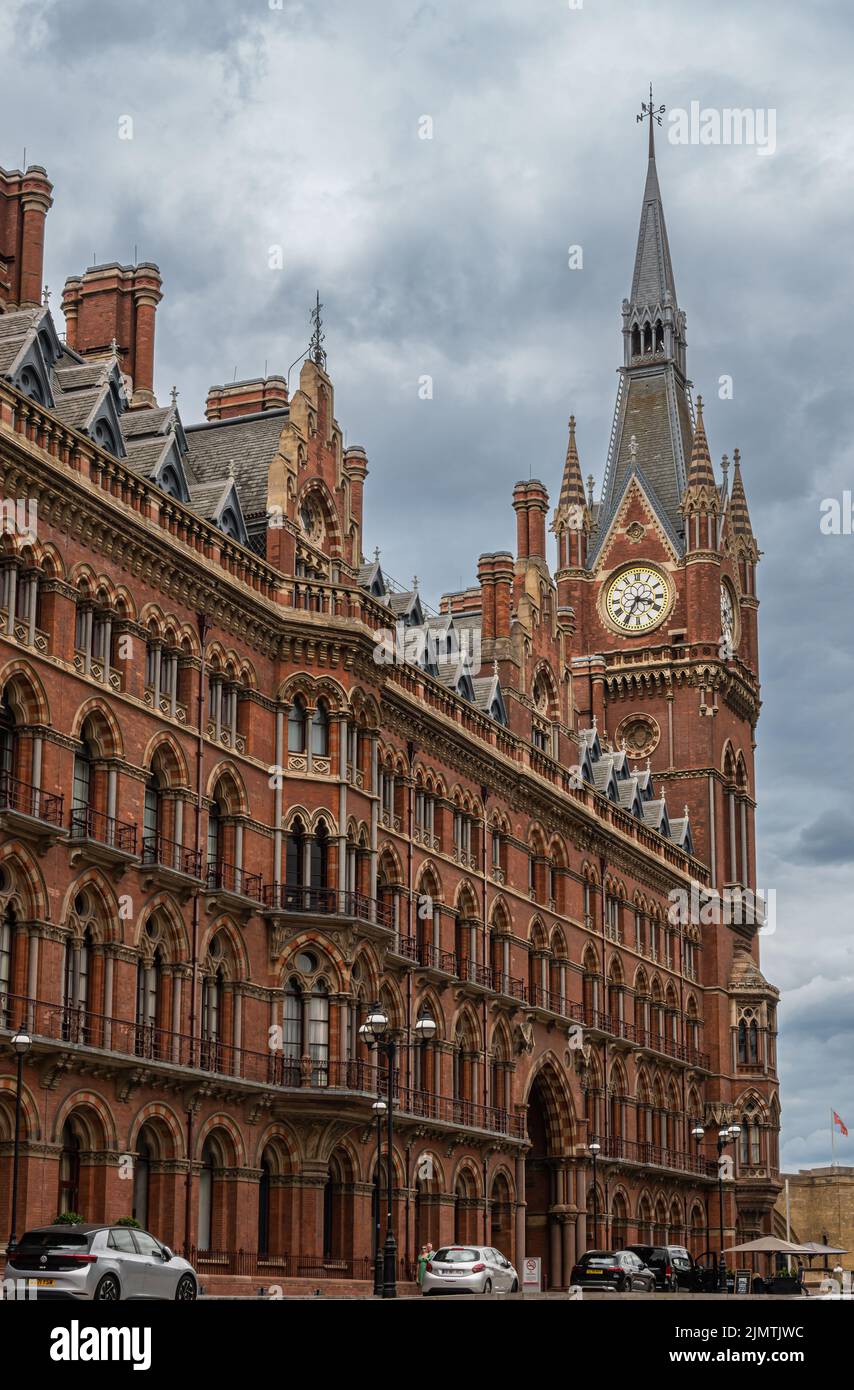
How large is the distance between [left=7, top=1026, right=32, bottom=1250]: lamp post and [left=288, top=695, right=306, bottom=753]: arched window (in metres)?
14.9

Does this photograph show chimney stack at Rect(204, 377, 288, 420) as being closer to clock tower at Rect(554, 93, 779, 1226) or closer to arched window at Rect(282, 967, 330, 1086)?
arched window at Rect(282, 967, 330, 1086)

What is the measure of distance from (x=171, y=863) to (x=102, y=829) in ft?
9.71

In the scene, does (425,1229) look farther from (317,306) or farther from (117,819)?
(317,306)

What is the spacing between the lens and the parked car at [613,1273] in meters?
52.2

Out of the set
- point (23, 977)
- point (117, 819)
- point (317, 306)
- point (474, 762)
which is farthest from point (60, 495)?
point (474, 762)

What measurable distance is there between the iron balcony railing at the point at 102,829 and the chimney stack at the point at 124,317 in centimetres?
1672

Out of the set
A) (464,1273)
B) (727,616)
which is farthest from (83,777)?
(727,616)

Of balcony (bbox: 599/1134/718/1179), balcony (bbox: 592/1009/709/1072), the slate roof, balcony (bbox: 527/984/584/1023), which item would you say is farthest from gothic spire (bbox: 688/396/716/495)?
the slate roof

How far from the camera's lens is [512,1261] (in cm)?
6162

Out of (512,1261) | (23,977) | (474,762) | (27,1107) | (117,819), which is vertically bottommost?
(512,1261)

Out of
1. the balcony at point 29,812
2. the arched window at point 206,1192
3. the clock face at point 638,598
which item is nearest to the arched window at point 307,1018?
the arched window at point 206,1192

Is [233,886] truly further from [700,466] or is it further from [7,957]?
[700,466]

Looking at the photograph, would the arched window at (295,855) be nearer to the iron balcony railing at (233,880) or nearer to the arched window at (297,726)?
the iron balcony railing at (233,880)

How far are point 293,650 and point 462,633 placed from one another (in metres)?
22.3
